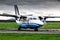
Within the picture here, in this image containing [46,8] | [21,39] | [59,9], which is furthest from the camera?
[59,9]

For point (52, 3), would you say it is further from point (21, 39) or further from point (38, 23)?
point (21, 39)

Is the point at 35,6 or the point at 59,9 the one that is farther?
the point at 59,9

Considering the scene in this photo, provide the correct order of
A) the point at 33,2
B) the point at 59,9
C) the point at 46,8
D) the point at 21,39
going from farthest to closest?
the point at 59,9
the point at 46,8
the point at 33,2
the point at 21,39

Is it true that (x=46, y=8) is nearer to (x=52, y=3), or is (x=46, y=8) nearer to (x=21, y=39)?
(x=52, y=3)

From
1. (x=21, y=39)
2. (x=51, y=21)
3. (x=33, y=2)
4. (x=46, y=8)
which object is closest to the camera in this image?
(x=21, y=39)

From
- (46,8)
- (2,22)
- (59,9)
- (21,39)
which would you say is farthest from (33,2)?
(2,22)

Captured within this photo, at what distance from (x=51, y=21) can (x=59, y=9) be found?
12634mm

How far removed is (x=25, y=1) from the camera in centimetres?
4156

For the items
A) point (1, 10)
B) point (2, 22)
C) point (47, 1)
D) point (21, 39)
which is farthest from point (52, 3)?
point (2, 22)

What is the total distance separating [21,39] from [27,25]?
43.5 ft

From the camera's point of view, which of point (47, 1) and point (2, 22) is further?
point (2, 22)

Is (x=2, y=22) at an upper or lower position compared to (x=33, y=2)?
lower

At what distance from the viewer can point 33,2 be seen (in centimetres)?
4044

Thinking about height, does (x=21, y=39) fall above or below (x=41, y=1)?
below
